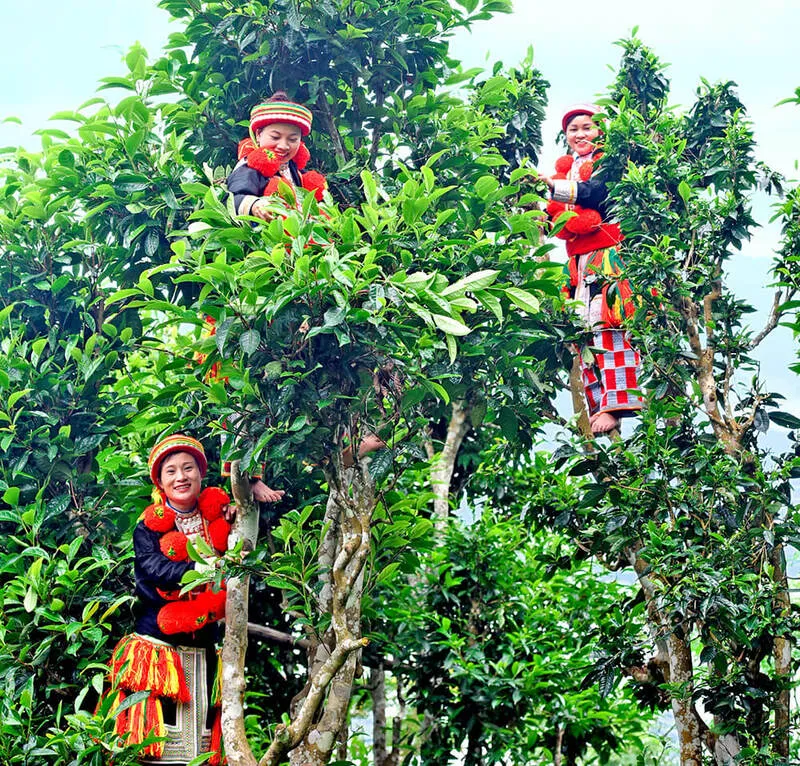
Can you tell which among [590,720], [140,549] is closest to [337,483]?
[140,549]

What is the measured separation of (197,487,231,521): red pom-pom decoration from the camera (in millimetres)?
5047

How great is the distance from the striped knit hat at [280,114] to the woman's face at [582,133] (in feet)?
6.26

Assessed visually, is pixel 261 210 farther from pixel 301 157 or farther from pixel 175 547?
pixel 175 547

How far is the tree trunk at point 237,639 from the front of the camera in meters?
4.47

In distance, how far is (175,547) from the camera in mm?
4879

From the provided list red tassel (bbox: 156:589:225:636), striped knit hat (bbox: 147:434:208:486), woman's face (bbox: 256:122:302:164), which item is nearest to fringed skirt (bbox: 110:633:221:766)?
red tassel (bbox: 156:589:225:636)

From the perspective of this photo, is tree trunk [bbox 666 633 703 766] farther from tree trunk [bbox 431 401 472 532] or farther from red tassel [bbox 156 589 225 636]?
tree trunk [bbox 431 401 472 532]

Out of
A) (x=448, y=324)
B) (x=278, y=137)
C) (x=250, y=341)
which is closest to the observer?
(x=448, y=324)

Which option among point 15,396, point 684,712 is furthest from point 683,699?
point 15,396

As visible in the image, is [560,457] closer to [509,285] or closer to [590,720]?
[509,285]

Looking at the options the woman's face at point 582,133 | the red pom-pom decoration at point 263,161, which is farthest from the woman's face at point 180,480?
the woman's face at point 582,133

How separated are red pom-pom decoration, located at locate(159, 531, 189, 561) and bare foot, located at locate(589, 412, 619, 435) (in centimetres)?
228

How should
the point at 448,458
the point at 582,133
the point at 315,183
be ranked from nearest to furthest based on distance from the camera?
the point at 315,183, the point at 582,133, the point at 448,458

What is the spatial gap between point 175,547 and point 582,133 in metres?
3.34
